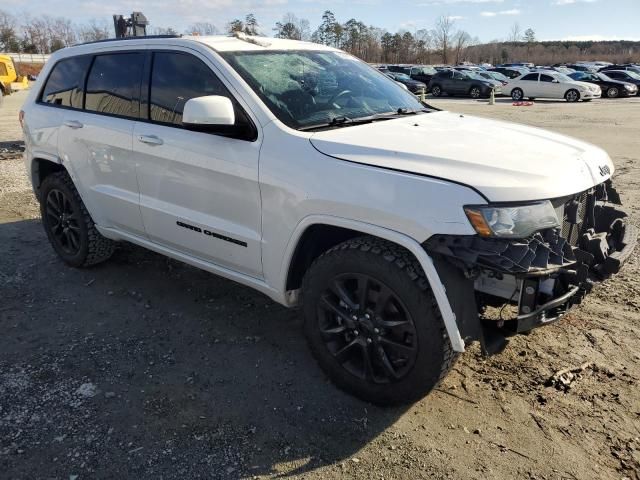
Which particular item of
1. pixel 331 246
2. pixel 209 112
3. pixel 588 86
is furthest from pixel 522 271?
pixel 588 86

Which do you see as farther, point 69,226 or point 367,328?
point 69,226

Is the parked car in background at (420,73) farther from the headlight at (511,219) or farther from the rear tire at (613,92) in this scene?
the headlight at (511,219)

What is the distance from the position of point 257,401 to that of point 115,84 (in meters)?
2.67

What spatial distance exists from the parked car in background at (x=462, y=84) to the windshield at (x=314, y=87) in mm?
28963

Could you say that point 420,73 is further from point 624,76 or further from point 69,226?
→ point 69,226

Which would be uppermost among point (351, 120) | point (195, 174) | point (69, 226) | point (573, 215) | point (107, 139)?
point (351, 120)

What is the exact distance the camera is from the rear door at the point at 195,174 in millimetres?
3273

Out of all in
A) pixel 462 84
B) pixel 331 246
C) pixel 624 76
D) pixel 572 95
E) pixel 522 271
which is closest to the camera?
pixel 522 271

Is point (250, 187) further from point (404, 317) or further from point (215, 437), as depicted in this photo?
point (215, 437)

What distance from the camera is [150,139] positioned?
3.76 meters

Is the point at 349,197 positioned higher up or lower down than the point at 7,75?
lower down

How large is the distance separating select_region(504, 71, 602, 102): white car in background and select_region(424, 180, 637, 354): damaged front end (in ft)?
91.3

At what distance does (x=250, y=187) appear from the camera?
3.22 metres

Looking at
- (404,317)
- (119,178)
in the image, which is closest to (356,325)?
(404,317)
